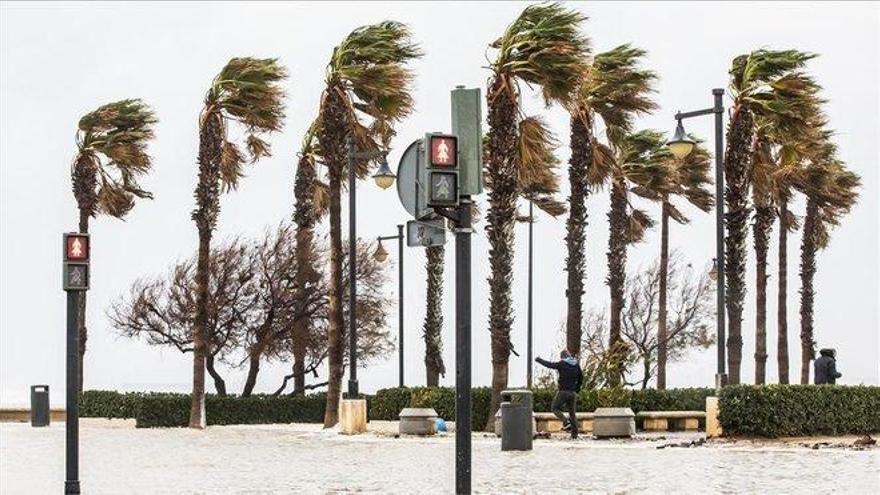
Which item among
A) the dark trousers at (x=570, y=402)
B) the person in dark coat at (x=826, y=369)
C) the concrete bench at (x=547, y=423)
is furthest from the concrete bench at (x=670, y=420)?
the dark trousers at (x=570, y=402)

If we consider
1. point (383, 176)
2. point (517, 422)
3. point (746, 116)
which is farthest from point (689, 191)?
point (517, 422)

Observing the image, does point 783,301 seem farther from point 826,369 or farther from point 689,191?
point 826,369

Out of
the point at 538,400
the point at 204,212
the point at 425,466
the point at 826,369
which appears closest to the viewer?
the point at 425,466

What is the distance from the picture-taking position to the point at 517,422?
26250 millimetres

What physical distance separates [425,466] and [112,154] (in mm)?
28477

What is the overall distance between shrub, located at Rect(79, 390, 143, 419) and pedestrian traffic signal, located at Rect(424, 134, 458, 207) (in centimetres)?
3364

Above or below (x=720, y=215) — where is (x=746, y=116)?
above

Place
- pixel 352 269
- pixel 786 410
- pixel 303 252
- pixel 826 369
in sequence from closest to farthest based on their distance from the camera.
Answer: pixel 786 410 → pixel 826 369 → pixel 352 269 → pixel 303 252

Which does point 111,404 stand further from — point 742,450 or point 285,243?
point 742,450

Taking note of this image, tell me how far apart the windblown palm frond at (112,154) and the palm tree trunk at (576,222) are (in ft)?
50.4

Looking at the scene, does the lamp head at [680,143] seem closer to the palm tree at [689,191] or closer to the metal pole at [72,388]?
the metal pole at [72,388]

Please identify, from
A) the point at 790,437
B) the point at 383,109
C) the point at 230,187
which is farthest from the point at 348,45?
the point at 790,437

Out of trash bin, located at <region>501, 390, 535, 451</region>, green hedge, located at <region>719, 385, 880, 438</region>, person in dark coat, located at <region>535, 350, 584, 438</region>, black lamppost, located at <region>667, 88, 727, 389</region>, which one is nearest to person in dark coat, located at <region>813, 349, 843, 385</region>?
green hedge, located at <region>719, 385, 880, 438</region>

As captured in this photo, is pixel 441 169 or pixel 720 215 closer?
pixel 441 169
